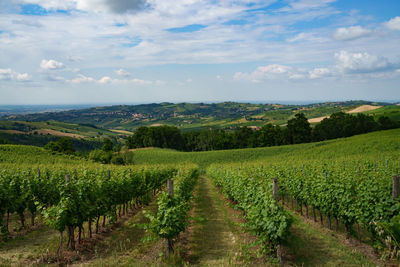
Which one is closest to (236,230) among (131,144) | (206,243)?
(206,243)

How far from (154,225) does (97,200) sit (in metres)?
2.90

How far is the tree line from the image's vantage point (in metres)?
59.1

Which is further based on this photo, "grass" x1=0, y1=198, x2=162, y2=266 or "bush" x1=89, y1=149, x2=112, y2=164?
"bush" x1=89, y1=149, x2=112, y2=164

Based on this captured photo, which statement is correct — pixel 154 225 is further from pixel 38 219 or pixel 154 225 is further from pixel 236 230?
pixel 38 219

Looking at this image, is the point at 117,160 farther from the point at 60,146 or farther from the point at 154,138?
the point at 154,138

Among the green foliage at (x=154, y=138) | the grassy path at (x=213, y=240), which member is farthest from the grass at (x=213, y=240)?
the green foliage at (x=154, y=138)

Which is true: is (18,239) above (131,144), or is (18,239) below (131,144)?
above

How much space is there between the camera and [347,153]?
34.1 metres

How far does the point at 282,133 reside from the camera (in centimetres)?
6272

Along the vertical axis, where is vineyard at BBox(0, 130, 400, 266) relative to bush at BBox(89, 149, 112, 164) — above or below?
above

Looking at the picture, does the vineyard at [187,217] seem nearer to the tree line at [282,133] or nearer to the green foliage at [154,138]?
the tree line at [282,133]

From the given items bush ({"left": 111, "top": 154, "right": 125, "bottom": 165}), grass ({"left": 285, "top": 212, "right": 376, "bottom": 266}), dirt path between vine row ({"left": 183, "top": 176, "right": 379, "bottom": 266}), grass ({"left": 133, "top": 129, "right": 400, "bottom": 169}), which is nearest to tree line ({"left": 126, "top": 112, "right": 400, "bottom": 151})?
grass ({"left": 133, "top": 129, "right": 400, "bottom": 169})

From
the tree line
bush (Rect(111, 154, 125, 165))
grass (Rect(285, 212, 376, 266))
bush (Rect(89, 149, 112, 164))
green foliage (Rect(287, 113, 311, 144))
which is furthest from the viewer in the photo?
green foliage (Rect(287, 113, 311, 144))

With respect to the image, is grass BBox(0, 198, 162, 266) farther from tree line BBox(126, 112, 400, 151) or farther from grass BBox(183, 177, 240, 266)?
tree line BBox(126, 112, 400, 151)
